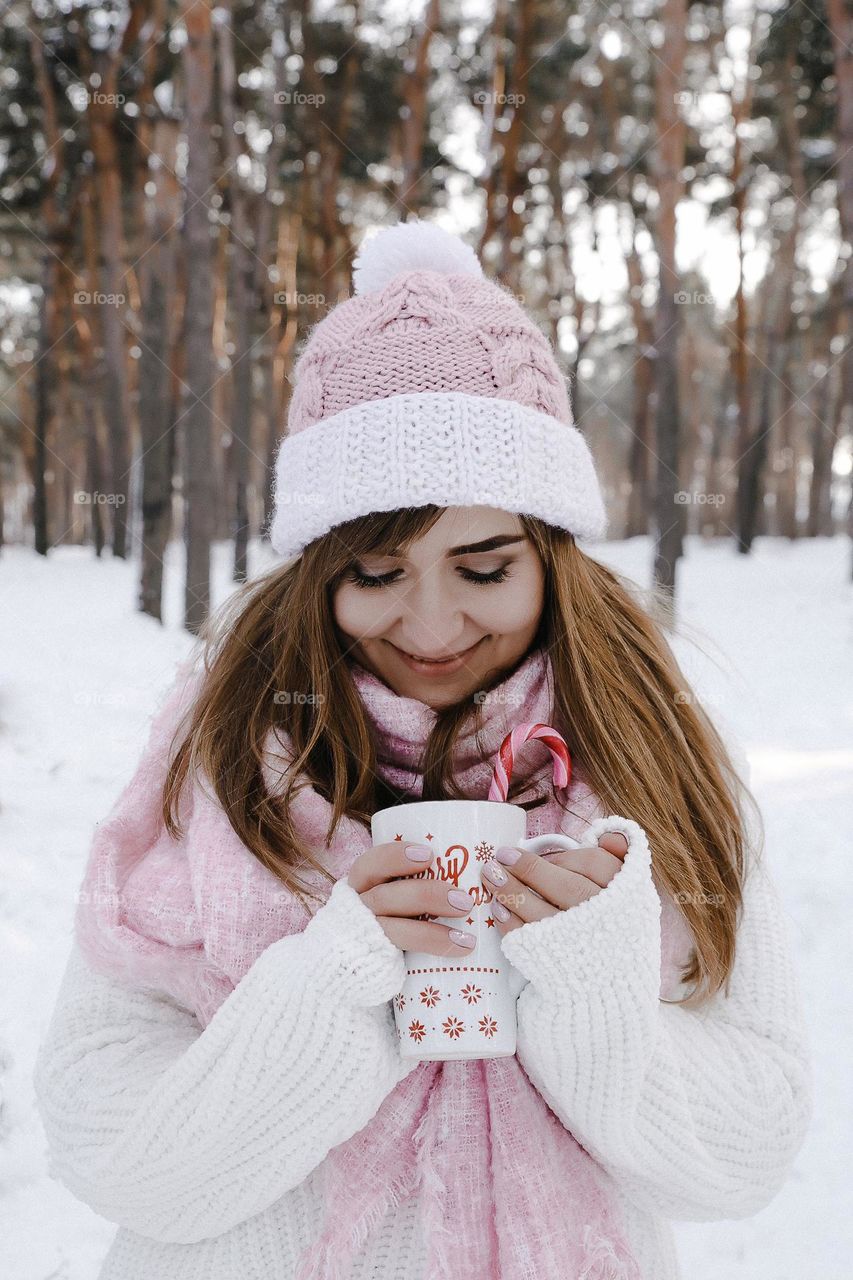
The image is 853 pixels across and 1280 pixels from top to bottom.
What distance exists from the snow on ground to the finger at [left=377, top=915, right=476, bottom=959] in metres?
0.91

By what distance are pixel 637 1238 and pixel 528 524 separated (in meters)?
1.03

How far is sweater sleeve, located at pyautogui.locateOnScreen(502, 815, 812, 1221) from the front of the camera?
115 cm

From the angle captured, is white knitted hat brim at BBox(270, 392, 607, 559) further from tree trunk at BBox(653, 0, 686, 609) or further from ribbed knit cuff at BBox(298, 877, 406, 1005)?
tree trunk at BBox(653, 0, 686, 609)

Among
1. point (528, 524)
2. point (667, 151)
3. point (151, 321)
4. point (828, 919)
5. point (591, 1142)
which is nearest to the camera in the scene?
point (591, 1142)

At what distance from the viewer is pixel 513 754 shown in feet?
4.41

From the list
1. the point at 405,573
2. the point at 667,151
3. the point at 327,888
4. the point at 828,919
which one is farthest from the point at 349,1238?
the point at 667,151

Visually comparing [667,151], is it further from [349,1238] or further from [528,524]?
[349,1238]

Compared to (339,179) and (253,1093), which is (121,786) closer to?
(253,1093)

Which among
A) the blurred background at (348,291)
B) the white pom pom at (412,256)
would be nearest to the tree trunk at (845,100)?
the blurred background at (348,291)

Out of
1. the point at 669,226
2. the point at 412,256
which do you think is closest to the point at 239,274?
the point at 669,226

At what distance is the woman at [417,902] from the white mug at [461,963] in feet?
0.08

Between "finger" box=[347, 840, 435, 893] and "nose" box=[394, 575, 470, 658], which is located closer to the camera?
"finger" box=[347, 840, 435, 893]

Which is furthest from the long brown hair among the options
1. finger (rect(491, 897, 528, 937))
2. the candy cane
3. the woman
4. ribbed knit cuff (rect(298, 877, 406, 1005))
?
finger (rect(491, 897, 528, 937))

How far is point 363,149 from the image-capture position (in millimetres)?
11742
